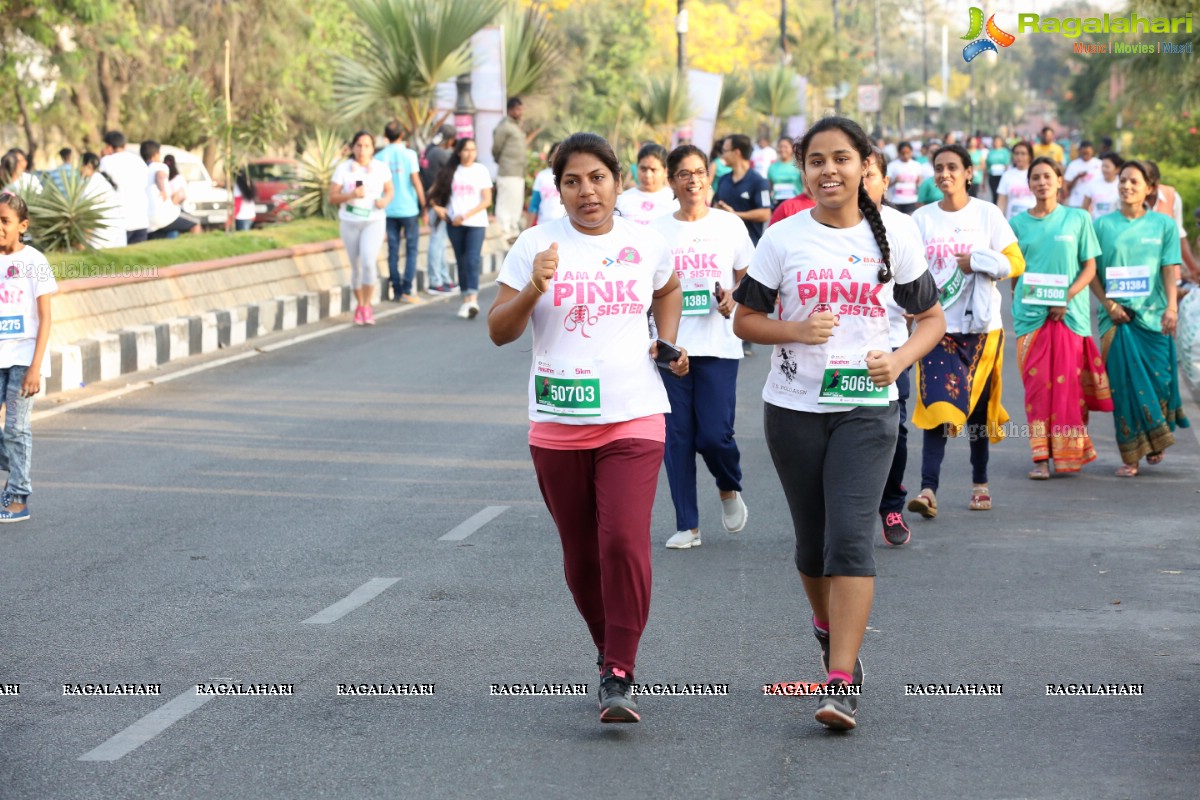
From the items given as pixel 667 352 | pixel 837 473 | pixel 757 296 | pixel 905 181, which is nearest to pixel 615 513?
pixel 667 352

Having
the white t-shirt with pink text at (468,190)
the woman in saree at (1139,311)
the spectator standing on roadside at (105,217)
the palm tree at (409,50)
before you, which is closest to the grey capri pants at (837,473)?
the woman in saree at (1139,311)

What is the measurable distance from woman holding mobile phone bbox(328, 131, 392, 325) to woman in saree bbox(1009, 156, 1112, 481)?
9.46 metres

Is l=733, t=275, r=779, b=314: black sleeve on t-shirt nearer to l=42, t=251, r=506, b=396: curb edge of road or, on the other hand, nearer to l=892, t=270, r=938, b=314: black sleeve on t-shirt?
l=892, t=270, r=938, b=314: black sleeve on t-shirt

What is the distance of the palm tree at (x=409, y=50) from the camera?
28.4m

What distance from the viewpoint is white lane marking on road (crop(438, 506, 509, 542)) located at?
8.78 meters

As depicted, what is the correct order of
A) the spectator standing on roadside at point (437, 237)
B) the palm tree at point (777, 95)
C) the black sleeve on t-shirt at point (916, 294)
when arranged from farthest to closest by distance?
the palm tree at point (777, 95)
the spectator standing on roadside at point (437, 237)
the black sleeve on t-shirt at point (916, 294)

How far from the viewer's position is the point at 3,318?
9.10 metres

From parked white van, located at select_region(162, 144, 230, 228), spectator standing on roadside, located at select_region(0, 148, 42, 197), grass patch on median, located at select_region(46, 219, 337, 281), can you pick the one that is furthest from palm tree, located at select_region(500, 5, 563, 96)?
spectator standing on roadside, located at select_region(0, 148, 42, 197)

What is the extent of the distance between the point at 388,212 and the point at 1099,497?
39.5 feet

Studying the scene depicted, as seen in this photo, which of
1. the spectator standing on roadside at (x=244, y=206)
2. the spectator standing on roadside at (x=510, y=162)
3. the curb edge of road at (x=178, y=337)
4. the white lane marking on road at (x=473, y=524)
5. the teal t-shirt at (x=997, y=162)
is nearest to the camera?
the white lane marking on road at (x=473, y=524)

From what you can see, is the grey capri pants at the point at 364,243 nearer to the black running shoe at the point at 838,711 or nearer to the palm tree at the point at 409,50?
the palm tree at the point at 409,50

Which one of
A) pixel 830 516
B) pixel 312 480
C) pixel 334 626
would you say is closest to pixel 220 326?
pixel 312 480

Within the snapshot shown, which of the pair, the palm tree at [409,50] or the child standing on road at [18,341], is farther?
the palm tree at [409,50]

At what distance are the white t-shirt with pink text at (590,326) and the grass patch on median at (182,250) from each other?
10944 mm
